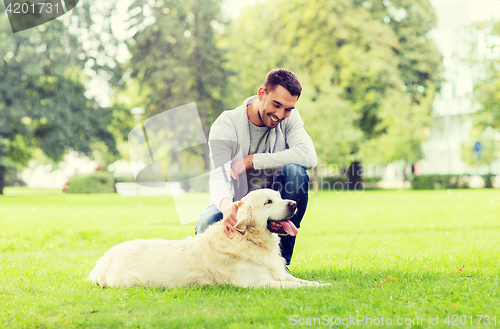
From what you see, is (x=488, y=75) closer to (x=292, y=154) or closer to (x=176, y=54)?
(x=176, y=54)

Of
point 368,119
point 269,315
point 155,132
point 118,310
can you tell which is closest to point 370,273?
point 269,315

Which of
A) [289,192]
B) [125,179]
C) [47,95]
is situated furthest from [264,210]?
[125,179]

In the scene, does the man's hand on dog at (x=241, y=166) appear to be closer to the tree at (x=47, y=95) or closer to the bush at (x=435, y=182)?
the tree at (x=47, y=95)

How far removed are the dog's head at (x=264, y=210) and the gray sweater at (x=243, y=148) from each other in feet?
1.43

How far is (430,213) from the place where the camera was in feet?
41.0

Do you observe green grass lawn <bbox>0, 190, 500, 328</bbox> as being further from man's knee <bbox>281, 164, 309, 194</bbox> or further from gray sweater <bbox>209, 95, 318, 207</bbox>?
gray sweater <bbox>209, 95, 318, 207</bbox>

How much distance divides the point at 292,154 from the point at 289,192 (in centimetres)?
43

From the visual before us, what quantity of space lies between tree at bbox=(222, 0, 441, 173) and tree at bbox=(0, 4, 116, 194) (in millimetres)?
9667

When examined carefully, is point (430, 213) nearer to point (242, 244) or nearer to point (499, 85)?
point (242, 244)

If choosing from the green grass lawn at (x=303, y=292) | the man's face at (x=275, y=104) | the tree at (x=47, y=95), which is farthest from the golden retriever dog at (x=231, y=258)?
the tree at (x=47, y=95)

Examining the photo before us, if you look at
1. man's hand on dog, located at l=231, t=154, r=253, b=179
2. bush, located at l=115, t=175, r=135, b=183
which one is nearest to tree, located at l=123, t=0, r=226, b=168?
bush, located at l=115, t=175, r=135, b=183

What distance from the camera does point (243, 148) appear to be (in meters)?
4.80

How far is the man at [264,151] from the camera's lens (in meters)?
4.36

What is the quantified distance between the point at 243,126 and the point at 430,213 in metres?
9.53
